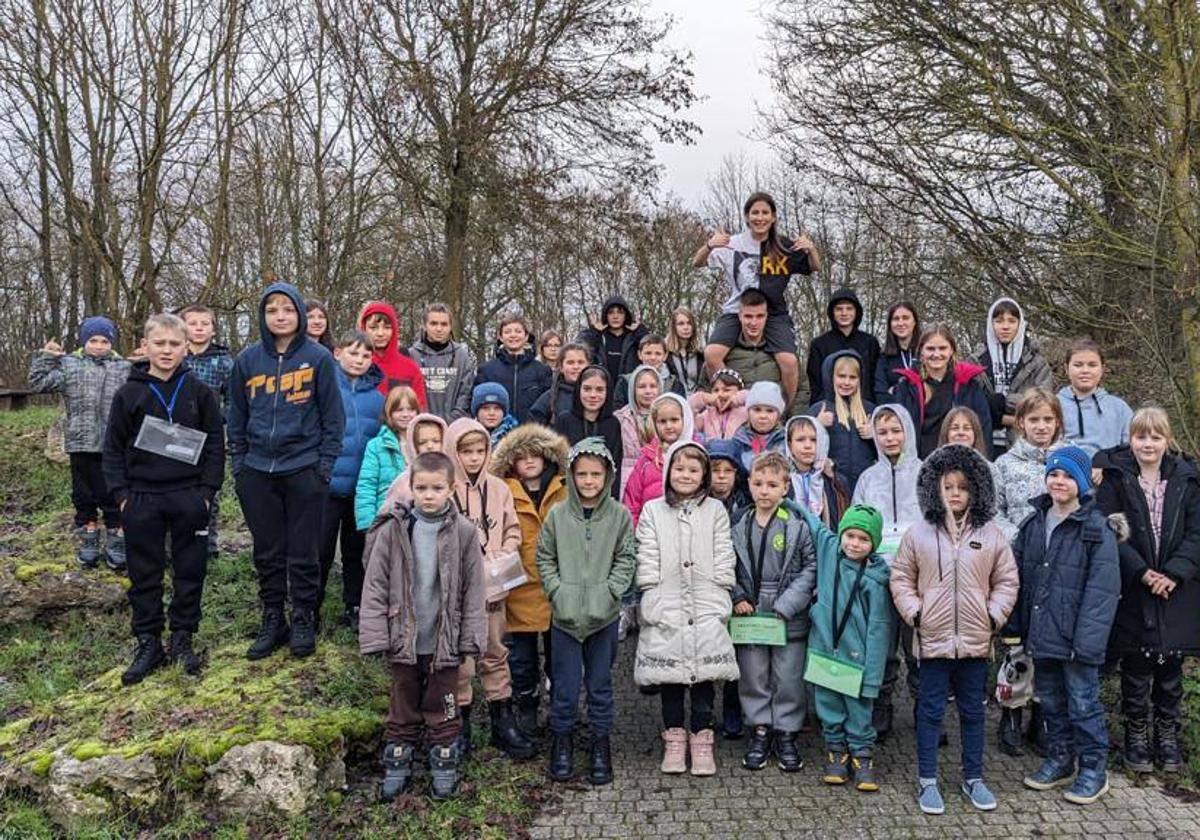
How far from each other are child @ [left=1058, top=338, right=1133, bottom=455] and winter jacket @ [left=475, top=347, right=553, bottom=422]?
12.2 feet

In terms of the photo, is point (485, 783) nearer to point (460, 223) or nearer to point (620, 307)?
point (620, 307)

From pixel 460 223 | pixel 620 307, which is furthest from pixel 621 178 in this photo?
pixel 620 307

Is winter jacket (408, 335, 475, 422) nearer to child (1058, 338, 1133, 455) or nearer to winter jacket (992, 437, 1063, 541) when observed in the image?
winter jacket (992, 437, 1063, 541)

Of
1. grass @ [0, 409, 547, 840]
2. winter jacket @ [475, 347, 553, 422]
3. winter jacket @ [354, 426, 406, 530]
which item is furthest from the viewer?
winter jacket @ [475, 347, 553, 422]

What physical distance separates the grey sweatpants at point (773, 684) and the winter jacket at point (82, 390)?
494 cm

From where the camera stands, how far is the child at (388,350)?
5980mm

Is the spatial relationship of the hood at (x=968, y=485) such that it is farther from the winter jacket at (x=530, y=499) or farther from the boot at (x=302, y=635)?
the boot at (x=302, y=635)

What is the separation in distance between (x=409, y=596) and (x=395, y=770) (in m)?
0.84

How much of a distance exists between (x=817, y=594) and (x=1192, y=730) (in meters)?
2.37

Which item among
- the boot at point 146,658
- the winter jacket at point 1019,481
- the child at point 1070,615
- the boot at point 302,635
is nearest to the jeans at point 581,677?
the boot at point 302,635

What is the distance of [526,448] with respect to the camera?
195 inches

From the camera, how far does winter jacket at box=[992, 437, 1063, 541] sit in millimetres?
4879

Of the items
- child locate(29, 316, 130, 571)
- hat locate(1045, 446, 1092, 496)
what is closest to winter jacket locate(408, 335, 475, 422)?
child locate(29, 316, 130, 571)

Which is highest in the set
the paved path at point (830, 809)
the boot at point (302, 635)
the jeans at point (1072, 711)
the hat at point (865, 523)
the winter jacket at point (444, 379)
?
the winter jacket at point (444, 379)
